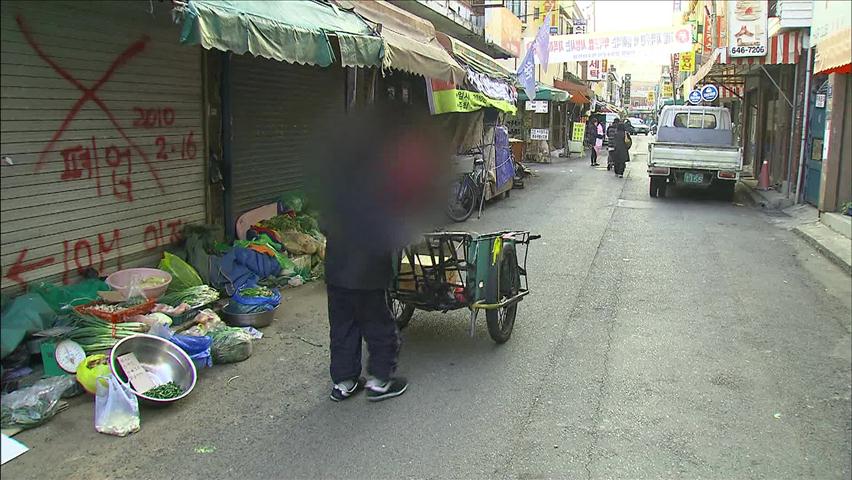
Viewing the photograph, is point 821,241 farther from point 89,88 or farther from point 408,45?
point 89,88

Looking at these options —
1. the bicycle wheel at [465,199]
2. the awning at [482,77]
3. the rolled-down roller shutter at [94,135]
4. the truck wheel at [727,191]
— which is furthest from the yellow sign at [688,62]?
the rolled-down roller shutter at [94,135]

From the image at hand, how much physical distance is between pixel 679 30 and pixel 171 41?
17776 millimetres

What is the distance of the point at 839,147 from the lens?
39.7 feet

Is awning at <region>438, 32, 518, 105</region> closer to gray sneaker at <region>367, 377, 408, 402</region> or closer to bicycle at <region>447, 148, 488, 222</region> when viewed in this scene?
bicycle at <region>447, 148, 488, 222</region>

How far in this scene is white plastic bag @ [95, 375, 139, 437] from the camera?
4.14m

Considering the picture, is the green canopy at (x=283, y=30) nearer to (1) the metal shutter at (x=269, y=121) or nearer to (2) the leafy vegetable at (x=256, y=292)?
(1) the metal shutter at (x=269, y=121)

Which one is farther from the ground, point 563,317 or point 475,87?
point 475,87

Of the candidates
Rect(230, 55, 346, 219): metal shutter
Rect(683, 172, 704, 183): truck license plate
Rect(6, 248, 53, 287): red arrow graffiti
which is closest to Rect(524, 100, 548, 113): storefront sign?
Rect(683, 172, 704, 183): truck license plate

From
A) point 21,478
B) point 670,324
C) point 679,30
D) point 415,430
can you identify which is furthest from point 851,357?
point 679,30

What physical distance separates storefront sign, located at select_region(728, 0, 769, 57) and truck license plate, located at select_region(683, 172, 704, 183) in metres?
2.76

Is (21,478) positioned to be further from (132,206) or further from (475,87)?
(475,87)

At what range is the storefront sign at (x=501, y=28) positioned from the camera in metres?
23.5

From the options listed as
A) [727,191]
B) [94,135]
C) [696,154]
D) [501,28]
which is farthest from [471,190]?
[501,28]

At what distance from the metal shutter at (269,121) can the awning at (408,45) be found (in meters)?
1.03
